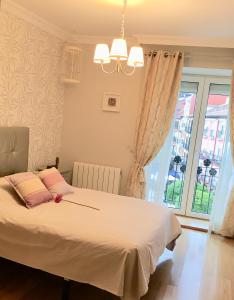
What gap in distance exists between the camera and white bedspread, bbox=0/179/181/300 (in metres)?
2.20

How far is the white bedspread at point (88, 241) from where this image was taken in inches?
86.4

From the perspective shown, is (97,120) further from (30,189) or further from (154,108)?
(30,189)

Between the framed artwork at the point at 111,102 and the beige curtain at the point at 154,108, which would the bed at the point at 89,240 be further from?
the framed artwork at the point at 111,102

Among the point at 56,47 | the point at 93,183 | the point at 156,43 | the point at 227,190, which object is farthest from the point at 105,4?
the point at 227,190

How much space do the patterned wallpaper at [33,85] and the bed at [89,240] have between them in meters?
1.11

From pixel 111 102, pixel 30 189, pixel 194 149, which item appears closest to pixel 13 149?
pixel 30 189

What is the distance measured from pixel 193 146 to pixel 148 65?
142cm

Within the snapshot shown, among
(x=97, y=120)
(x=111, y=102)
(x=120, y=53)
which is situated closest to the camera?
(x=120, y=53)

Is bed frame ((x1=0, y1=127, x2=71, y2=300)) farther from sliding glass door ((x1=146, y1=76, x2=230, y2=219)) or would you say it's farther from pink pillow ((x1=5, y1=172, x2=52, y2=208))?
sliding glass door ((x1=146, y1=76, x2=230, y2=219))

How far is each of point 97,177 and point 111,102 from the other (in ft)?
3.63

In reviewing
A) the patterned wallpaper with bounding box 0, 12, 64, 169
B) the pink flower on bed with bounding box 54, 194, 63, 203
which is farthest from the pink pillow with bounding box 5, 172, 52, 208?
the patterned wallpaper with bounding box 0, 12, 64, 169

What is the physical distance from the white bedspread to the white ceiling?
195cm

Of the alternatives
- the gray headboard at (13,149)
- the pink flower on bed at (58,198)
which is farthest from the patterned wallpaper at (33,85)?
the pink flower on bed at (58,198)

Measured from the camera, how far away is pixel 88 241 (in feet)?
7.51
